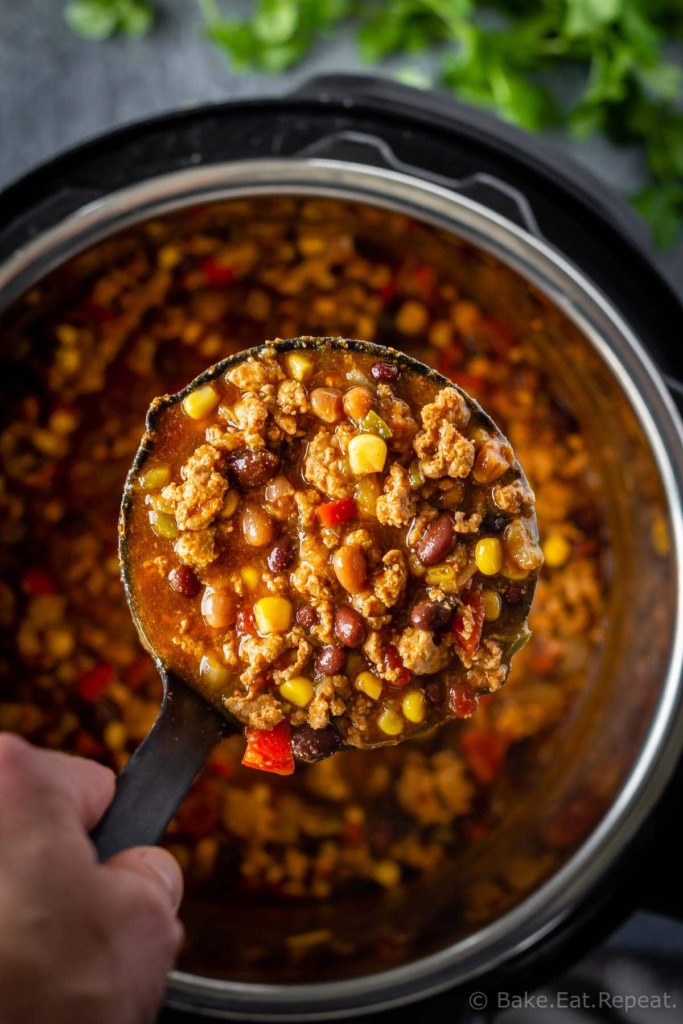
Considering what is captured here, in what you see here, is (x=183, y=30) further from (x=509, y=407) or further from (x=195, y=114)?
(x=509, y=407)

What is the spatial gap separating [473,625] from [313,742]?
11.0 inches

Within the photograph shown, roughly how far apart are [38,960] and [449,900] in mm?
1187

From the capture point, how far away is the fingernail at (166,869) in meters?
1.17

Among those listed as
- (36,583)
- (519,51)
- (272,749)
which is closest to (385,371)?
(272,749)

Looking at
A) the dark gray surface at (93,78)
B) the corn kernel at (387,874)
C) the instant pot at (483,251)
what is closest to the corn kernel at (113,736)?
the instant pot at (483,251)

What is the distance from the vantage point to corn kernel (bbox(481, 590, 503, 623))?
136 cm

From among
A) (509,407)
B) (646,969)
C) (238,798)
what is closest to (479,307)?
(509,407)

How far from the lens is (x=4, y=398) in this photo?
6.05 feet

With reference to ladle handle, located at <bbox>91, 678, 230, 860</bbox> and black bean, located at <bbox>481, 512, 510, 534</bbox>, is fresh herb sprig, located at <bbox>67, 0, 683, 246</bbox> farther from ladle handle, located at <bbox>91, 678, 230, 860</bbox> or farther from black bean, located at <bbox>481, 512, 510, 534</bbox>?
ladle handle, located at <bbox>91, 678, 230, 860</bbox>

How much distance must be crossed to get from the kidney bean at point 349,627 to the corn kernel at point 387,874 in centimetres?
97

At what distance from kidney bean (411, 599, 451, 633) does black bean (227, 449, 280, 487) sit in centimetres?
29

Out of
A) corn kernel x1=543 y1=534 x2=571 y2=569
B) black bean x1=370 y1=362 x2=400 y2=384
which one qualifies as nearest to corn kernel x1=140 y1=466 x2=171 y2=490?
black bean x1=370 y1=362 x2=400 y2=384

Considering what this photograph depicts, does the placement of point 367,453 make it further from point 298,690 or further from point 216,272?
point 216,272

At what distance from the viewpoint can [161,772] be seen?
4.32 ft
